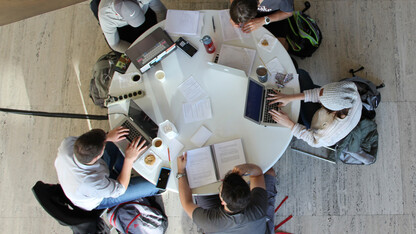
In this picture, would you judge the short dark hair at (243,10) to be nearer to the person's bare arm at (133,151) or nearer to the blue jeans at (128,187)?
the person's bare arm at (133,151)

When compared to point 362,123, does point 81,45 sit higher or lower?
higher

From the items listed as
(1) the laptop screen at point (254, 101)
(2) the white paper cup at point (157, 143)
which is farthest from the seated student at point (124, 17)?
(1) the laptop screen at point (254, 101)

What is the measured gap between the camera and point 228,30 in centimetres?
229

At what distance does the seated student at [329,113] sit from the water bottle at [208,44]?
1.89 ft

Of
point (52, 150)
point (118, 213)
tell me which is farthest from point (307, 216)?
point (52, 150)

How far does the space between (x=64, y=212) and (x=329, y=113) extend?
197 cm

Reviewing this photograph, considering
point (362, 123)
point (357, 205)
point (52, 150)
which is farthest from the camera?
point (52, 150)

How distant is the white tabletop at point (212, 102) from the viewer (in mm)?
2047

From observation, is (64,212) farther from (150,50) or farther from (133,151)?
(150,50)

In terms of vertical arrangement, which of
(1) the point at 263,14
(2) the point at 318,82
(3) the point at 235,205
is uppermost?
(1) the point at 263,14

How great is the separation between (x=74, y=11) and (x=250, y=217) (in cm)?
288

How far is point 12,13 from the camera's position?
128 inches

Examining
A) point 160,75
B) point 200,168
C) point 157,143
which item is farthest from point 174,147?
point 160,75

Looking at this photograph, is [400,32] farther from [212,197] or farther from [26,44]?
[26,44]
